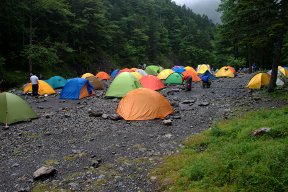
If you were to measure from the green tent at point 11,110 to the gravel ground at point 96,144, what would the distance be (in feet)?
1.24

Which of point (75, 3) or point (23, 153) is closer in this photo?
point (23, 153)

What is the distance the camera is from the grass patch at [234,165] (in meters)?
6.15

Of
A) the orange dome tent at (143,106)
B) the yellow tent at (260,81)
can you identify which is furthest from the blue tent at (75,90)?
the yellow tent at (260,81)

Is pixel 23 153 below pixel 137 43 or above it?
below

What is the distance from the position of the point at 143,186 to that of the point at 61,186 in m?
2.17

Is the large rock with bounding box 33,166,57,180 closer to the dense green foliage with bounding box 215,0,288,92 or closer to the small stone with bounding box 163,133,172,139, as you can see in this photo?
the small stone with bounding box 163,133,172,139

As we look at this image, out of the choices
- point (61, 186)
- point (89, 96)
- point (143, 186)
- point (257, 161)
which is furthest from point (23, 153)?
point (89, 96)

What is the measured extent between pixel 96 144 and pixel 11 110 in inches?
214

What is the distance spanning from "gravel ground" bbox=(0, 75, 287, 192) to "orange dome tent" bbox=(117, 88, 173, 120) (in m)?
0.46

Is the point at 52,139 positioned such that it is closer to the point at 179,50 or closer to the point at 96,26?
the point at 96,26

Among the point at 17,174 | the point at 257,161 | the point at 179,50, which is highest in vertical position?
the point at 179,50

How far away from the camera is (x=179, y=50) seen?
7962cm

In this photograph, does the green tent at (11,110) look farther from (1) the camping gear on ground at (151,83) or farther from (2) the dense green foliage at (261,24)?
(2) the dense green foliage at (261,24)

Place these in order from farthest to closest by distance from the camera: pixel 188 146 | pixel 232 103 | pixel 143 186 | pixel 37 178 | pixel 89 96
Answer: pixel 89 96
pixel 232 103
pixel 188 146
pixel 37 178
pixel 143 186
